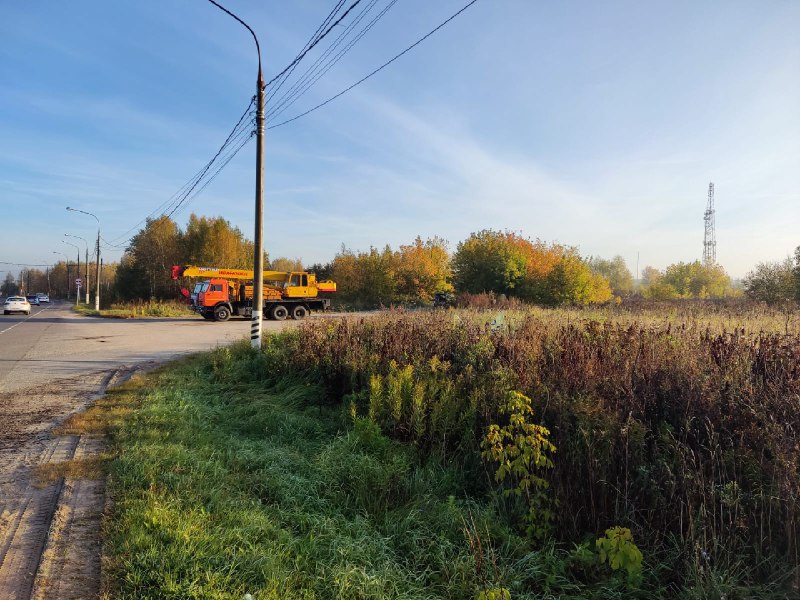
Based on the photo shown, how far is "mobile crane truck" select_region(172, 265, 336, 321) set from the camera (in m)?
24.7

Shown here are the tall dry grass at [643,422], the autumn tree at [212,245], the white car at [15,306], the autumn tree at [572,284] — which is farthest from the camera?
the autumn tree at [212,245]

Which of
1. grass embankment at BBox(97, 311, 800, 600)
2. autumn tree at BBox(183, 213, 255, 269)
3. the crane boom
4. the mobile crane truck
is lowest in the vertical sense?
grass embankment at BBox(97, 311, 800, 600)

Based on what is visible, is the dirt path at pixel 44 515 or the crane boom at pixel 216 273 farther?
the crane boom at pixel 216 273

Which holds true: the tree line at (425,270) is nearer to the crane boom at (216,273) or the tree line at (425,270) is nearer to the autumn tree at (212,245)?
the autumn tree at (212,245)

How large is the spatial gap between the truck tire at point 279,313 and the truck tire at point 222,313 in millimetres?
2337

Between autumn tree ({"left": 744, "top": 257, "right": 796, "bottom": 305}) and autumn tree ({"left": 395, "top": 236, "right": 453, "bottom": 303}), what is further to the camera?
autumn tree ({"left": 395, "top": 236, "right": 453, "bottom": 303})

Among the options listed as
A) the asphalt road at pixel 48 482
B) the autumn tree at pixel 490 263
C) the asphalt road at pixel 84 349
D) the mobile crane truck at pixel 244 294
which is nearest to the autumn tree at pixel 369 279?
the autumn tree at pixel 490 263

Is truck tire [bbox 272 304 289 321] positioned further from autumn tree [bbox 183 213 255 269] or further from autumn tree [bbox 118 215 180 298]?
autumn tree [bbox 118 215 180 298]

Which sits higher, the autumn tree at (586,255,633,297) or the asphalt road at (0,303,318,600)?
the autumn tree at (586,255,633,297)

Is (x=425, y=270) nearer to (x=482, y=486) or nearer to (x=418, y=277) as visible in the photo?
(x=418, y=277)

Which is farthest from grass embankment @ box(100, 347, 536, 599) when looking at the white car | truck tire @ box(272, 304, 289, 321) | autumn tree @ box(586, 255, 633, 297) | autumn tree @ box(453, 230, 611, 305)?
autumn tree @ box(586, 255, 633, 297)

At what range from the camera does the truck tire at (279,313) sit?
25.8m

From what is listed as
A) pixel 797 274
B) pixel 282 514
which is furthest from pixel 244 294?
pixel 797 274

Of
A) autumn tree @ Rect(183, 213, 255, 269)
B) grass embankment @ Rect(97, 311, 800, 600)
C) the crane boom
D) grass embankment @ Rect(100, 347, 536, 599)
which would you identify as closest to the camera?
grass embankment @ Rect(100, 347, 536, 599)
